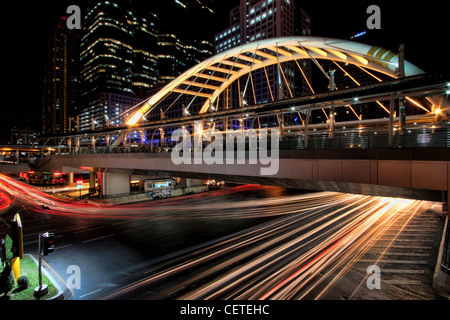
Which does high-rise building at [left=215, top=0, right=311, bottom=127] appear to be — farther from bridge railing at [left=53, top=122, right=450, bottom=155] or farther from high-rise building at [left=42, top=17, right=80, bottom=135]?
high-rise building at [left=42, top=17, right=80, bottom=135]

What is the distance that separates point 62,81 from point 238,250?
23790 cm

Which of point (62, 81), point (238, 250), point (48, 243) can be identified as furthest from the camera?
point (62, 81)

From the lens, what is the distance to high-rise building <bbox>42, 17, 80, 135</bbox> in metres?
190

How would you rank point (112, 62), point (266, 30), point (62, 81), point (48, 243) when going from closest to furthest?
point (48, 243) → point (266, 30) → point (112, 62) → point (62, 81)

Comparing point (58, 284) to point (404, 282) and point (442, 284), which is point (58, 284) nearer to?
point (404, 282)

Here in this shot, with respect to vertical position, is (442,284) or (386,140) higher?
(386,140)

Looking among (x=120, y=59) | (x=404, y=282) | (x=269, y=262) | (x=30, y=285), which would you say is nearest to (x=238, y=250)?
(x=269, y=262)

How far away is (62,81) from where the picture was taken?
194 m

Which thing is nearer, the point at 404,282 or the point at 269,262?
the point at 404,282

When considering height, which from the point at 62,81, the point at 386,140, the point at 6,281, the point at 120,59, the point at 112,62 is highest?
the point at 120,59

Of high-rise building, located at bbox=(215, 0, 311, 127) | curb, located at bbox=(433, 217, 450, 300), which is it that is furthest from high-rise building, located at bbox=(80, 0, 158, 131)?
curb, located at bbox=(433, 217, 450, 300)

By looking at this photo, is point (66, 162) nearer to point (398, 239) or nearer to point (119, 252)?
point (119, 252)

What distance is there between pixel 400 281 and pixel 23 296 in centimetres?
1679

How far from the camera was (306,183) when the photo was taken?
522 inches
